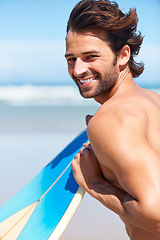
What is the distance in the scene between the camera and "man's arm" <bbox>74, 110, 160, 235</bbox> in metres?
1.33

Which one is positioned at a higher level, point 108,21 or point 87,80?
point 108,21

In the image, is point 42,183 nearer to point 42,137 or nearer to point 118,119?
point 118,119

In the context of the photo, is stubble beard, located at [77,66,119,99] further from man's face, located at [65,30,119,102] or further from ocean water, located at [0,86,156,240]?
ocean water, located at [0,86,156,240]

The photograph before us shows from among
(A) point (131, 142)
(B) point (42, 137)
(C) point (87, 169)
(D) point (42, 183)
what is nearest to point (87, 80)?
(C) point (87, 169)

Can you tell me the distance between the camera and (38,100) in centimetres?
1068

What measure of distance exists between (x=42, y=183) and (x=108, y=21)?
3.96 feet

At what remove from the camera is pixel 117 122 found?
4.66ft

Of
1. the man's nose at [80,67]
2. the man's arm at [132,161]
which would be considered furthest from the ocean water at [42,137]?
the man's arm at [132,161]

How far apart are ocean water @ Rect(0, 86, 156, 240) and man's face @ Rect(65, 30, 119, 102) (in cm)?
204

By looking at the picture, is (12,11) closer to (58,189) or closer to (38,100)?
(38,100)

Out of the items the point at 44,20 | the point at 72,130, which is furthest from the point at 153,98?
the point at 44,20

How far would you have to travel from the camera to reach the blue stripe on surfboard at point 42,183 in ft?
8.13

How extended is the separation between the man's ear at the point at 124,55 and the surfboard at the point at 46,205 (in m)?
0.66

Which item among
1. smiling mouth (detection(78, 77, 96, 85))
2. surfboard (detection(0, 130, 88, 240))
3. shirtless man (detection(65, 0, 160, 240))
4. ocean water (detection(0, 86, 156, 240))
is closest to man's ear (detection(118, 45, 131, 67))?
shirtless man (detection(65, 0, 160, 240))
